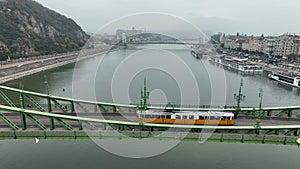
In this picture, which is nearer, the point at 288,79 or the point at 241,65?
the point at 288,79

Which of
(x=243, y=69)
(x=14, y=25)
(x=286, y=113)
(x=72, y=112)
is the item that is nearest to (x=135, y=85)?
(x=72, y=112)

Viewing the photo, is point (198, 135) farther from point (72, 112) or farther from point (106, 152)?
point (72, 112)

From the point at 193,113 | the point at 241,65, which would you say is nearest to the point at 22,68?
the point at 193,113

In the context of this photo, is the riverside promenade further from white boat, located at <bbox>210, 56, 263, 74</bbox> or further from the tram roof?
white boat, located at <bbox>210, 56, 263, 74</bbox>

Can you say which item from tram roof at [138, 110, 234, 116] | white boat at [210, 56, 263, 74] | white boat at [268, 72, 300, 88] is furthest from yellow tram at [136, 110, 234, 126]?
white boat at [210, 56, 263, 74]

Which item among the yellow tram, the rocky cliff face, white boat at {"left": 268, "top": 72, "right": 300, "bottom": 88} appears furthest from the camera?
the rocky cliff face

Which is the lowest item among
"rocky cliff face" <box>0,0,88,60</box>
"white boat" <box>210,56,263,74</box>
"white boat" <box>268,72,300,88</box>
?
"white boat" <box>268,72,300,88</box>

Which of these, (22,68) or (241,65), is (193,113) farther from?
(241,65)

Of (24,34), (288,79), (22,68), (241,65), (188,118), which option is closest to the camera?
(188,118)

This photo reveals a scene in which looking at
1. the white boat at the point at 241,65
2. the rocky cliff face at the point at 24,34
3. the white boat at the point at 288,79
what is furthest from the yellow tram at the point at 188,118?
the rocky cliff face at the point at 24,34
